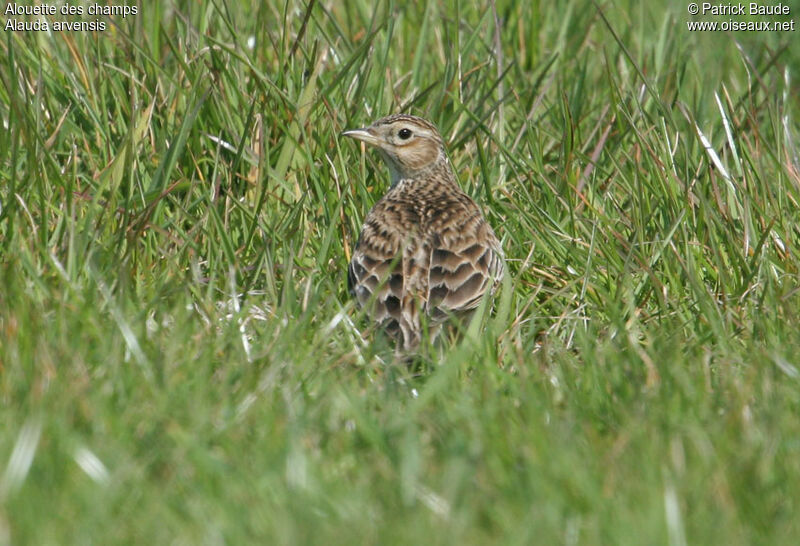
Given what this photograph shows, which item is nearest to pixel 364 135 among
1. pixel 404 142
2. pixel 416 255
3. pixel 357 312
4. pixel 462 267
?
pixel 404 142

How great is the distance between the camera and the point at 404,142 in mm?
6293

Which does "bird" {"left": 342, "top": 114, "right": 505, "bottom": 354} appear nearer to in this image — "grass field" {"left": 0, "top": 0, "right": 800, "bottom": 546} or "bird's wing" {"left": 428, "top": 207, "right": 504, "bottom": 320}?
"bird's wing" {"left": 428, "top": 207, "right": 504, "bottom": 320}

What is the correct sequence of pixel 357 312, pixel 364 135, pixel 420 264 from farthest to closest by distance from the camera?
pixel 364 135 → pixel 420 264 → pixel 357 312

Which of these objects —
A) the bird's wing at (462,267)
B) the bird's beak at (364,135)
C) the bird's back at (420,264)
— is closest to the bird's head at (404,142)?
the bird's beak at (364,135)

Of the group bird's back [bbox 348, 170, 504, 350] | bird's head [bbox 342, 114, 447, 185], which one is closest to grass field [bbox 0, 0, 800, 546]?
bird's back [bbox 348, 170, 504, 350]

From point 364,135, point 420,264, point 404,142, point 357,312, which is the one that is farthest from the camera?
point 404,142

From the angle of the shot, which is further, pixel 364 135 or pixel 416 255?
pixel 364 135

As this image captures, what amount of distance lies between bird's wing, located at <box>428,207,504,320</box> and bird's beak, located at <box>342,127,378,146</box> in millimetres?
708

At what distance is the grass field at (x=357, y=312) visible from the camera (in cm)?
326

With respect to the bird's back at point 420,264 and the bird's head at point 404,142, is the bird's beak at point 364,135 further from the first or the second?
the bird's back at point 420,264

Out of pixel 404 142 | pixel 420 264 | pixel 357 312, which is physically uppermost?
pixel 404 142

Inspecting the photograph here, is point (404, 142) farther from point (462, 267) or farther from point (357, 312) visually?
point (357, 312)

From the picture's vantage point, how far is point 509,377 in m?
4.26

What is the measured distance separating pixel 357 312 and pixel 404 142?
1384 millimetres
